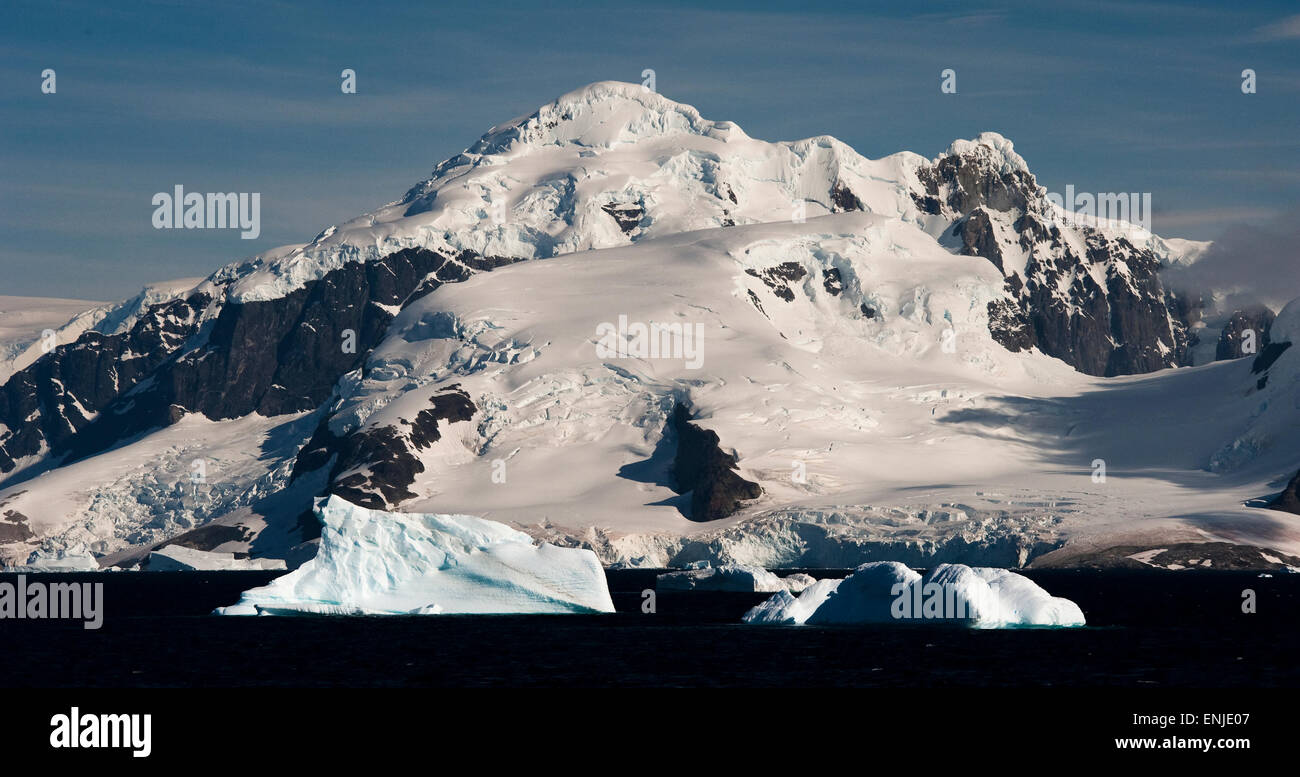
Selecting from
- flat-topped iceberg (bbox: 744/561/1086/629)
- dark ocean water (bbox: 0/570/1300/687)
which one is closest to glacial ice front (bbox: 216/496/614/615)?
dark ocean water (bbox: 0/570/1300/687)

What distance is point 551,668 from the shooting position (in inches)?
4296

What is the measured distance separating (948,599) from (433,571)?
4468 centimetres

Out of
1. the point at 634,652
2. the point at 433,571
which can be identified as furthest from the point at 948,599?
the point at 433,571

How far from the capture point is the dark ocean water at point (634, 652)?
339 feet

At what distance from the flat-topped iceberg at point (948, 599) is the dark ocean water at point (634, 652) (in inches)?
56.2

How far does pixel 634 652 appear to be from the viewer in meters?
121

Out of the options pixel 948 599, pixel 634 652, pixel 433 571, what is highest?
pixel 433 571

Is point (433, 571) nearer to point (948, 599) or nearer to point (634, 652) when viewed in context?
point (634, 652)

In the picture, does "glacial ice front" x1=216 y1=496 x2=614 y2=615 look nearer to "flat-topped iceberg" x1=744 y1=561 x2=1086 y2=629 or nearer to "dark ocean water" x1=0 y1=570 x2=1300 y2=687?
"dark ocean water" x1=0 y1=570 x2=1300 y2=687

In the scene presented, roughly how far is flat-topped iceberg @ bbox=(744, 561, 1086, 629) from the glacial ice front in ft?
73.4
